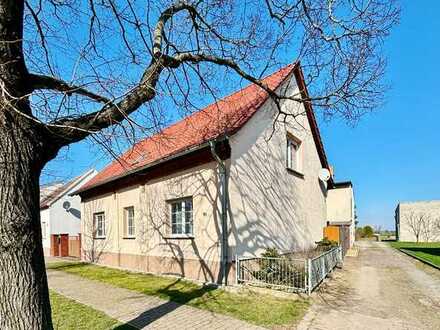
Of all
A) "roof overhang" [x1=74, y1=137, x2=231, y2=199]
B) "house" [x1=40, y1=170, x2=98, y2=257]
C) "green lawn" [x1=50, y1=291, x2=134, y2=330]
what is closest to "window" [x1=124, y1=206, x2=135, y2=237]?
"roof overhang" [x1=74, y1=137, x2=231, y2=199]

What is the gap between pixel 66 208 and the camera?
2708 cm

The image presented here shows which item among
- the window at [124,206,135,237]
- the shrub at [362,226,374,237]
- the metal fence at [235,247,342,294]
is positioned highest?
the window at [124,206,135,237]

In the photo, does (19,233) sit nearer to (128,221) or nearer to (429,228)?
(128,221)

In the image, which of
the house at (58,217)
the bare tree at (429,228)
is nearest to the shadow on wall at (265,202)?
the house at (58,217)

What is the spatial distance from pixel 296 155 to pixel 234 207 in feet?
19.8

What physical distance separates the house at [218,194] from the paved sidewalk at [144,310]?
A: 2329 millimetres

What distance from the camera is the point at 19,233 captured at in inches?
162

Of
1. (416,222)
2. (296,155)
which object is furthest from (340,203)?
(416,222)

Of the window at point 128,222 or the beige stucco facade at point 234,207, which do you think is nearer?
the beige stucco facade at point 234,207

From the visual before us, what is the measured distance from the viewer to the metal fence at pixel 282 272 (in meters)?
8.86

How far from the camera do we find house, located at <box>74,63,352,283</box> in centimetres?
1034

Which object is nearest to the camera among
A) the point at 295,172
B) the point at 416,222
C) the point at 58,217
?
the point at 295,172

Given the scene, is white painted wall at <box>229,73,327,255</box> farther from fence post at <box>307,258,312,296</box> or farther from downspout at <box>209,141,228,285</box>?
fence post at <box>307,258,312,296</box>

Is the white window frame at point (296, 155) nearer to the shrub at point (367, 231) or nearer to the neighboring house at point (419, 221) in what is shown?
the neighboring house at point (419, 221)
